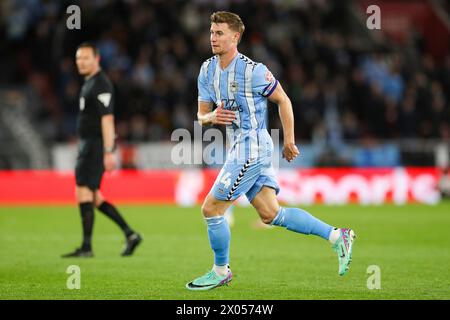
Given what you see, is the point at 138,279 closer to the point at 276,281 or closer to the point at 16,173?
the point at 276,281

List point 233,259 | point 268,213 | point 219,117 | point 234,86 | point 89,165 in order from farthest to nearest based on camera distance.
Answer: point 89,165
point 233,259
point 268,213
point 234,86
point 219,117

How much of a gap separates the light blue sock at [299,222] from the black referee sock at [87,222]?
3169 millimetres

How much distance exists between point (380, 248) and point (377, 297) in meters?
4.24

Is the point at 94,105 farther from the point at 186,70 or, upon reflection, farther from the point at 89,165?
the point at 186,70

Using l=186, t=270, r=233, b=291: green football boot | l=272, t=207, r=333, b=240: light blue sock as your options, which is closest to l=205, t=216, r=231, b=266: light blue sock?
l=186, t=270, r=233, b=291: green football boot

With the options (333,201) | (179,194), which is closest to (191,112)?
(179,194)

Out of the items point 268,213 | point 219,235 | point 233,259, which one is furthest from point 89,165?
point 268,213

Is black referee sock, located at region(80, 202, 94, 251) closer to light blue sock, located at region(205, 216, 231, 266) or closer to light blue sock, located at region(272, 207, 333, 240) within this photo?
light blue sock, located at region(205, 216, 231, 266)

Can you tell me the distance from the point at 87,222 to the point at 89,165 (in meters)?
0.64

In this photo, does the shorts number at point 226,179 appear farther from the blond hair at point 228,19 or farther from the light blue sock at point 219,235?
the blond hair at point 228,19

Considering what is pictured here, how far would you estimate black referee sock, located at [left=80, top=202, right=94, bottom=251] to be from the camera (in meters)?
10.6

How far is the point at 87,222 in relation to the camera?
1061 centimetres

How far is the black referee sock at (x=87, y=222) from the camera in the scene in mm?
10555
